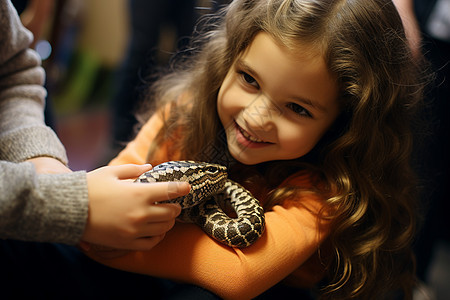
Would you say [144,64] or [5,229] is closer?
[5,229]

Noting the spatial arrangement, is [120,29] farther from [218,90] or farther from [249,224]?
[249,224]

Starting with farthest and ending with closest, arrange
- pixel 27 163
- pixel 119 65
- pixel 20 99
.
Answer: pixel 119 65 → pixel 20 99 → pixel 27 163

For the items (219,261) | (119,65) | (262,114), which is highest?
(262,114)

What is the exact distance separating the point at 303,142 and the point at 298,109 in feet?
0.29

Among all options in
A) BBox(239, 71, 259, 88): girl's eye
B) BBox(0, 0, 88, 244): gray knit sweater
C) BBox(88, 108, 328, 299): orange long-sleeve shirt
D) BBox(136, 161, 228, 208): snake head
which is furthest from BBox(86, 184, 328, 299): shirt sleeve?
BBox(239, 71, 259, 88): girl's eye

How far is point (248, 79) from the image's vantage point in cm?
101

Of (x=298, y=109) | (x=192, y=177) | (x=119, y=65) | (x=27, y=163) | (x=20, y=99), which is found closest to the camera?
(x=27, y=163)

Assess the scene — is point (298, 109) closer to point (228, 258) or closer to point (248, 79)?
point (248, 79)

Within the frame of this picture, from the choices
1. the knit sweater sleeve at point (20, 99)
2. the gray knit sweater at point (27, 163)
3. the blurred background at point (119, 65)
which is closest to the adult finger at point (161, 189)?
the gray knit sweater at point (27, 163)

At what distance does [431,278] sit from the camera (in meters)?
2.29

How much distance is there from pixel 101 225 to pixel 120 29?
125 inches

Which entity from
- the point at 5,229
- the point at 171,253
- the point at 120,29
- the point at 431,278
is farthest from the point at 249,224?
the point at 120,29

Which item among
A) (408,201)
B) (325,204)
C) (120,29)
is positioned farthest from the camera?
(120,29)

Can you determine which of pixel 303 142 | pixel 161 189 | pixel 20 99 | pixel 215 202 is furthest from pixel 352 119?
pixel 20 99
